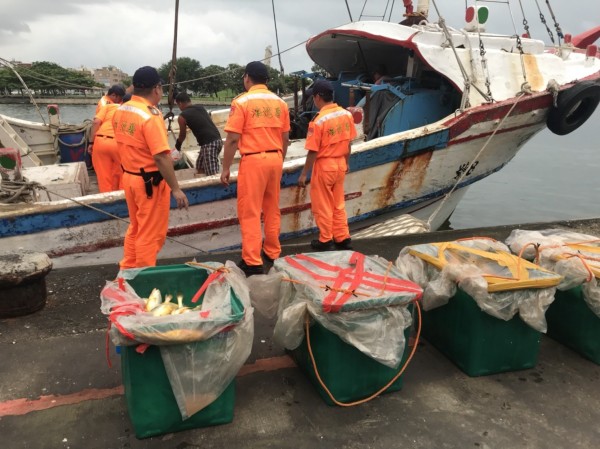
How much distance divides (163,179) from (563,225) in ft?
16.4

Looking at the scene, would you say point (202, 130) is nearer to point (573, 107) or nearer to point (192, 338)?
point (192, 338)

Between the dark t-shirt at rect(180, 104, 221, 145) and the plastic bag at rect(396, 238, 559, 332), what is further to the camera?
the dark t-shirt at rect(180, 104, 221, 145)

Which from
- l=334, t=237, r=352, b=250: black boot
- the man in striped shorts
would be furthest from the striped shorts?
l=334, t=237, r=352, b=250: black boot

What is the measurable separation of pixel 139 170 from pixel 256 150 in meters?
0.94

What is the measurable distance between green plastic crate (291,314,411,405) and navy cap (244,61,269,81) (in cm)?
225

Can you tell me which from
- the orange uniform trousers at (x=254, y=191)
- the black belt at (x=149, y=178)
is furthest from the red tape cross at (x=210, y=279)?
the orange uniform trousers at (x=254, y=191)

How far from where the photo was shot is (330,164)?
4.35 m

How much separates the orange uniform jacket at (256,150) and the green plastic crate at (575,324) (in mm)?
2237

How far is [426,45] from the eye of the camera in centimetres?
547

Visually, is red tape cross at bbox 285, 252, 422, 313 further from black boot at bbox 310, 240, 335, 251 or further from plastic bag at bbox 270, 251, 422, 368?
black boot at bbox 310, 240, 335, 251

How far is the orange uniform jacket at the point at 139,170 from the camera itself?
317cm

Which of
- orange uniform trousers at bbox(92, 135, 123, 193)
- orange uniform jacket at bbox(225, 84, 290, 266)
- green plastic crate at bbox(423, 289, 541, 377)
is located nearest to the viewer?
green plastic crate at bbox(423, 289, 541, 377)

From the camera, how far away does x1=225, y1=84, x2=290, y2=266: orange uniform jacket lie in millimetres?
3725

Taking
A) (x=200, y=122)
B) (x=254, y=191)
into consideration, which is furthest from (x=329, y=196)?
(x=200, y=122)
